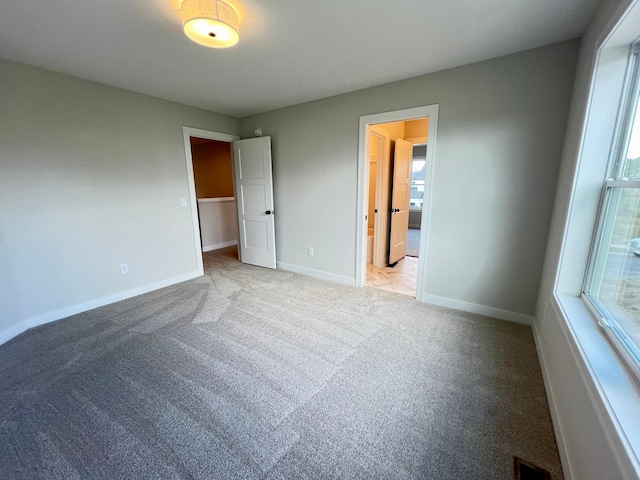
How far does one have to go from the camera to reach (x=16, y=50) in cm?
208

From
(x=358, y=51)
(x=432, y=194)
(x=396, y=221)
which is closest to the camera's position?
(x=358, y=51)

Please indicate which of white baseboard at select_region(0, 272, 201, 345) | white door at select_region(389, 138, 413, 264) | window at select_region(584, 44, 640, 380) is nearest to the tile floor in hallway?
white door at select_region(389, 138, 413, 264)

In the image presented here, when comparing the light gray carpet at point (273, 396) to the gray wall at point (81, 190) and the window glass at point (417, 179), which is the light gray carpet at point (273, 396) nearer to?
the gray wall at point (81, 190)

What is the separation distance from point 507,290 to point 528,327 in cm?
36

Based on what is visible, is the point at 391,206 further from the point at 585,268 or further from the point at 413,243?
the point at 585,268

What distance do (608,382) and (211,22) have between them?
8.54 ft

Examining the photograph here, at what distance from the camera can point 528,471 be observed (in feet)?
4.01

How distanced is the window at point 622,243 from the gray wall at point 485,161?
2.24 feet

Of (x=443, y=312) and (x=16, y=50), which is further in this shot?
(x=443, y=312)

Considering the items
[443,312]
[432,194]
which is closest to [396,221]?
[432,194]

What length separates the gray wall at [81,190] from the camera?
7.70ft

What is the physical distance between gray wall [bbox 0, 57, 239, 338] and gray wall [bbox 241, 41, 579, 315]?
6.88 feet

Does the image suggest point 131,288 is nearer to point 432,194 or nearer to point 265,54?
point 265,54

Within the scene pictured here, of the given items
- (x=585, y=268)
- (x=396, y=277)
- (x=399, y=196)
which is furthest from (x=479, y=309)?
(x=399, y=196)
